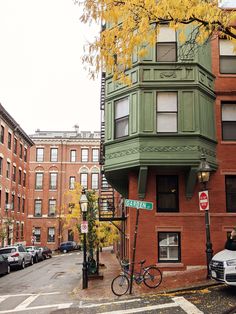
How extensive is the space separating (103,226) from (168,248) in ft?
32.4

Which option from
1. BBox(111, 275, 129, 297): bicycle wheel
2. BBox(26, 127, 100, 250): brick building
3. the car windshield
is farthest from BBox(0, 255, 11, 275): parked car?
BBox(26, 127, 100, 250): brick building

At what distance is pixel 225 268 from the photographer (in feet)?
36.1

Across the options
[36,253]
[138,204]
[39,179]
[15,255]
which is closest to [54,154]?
[39,179]

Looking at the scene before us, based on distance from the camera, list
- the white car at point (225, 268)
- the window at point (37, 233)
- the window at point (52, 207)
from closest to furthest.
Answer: the white car at point (225, 268) < the window at point (37, 233) < the window at point (52, 207)

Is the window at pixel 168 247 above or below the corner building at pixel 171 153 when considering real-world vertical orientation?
below

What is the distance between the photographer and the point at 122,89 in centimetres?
1705

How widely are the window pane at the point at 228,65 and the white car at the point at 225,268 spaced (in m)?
9.10

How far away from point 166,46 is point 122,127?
150 inches

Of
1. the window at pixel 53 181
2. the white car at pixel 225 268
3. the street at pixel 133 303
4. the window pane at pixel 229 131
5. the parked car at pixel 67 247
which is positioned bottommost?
the parked car at pixel 67 247

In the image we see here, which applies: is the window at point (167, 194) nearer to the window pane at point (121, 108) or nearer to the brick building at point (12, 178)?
the window pane at point (121, 108)

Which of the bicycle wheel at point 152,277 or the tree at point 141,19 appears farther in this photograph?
the bicycle wheel at point 152,277

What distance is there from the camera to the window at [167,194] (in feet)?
55.1

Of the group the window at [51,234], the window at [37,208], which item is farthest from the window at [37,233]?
the window at [37,208]

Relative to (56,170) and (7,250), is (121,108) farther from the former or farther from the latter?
(56,170)
